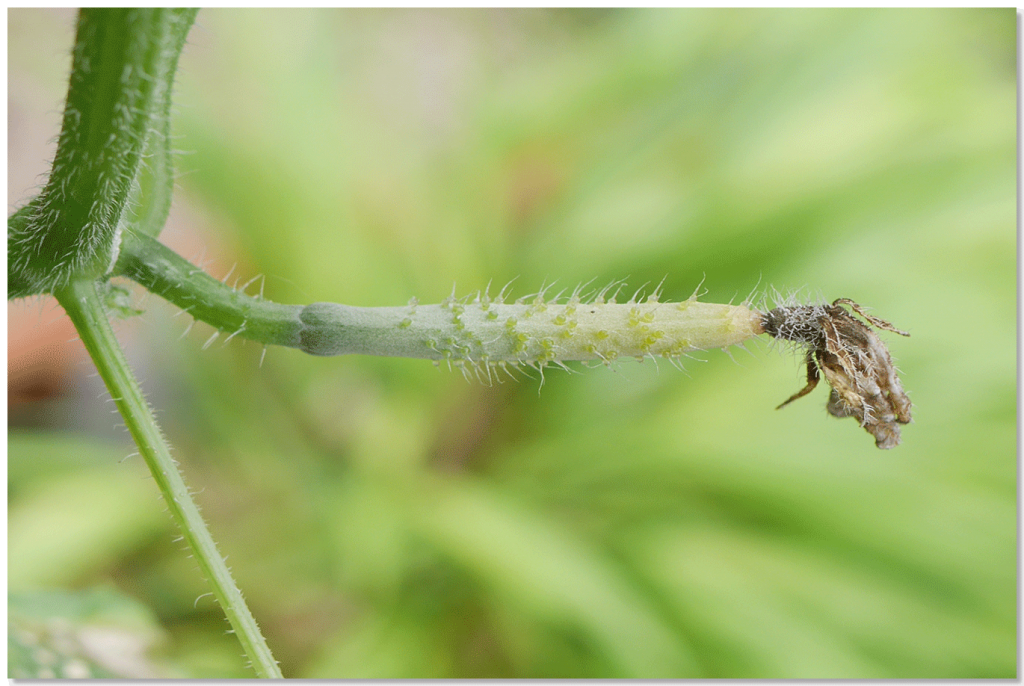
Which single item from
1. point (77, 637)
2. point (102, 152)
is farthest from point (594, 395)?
point (102, 152)

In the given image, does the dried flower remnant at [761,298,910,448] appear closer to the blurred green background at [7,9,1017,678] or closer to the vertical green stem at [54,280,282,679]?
the vertical green stem at [54,280,282,679]

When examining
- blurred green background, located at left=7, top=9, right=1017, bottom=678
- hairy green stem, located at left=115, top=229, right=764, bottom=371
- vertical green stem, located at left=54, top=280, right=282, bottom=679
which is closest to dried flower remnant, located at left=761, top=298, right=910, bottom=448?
hairy green stem, located at left=115, top=229, right=764, bottom=371

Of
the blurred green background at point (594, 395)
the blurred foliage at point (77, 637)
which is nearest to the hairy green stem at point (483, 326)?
the blurred foliage at point (77, 637)

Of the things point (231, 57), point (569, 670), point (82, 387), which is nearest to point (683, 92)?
point (231, 57)

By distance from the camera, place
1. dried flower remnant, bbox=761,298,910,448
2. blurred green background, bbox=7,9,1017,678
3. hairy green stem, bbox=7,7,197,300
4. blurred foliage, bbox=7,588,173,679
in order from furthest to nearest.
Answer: blurred green background, bbox=7,9,1017,678
blurred foliage, bbox=7,588,173,679
dried flower remnant, bbox=761,298,910,448
hairy green stem, bbox=7,7,197,300

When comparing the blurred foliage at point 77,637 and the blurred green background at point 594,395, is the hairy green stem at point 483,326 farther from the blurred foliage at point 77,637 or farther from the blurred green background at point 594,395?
the blurred green background at point 594,395
